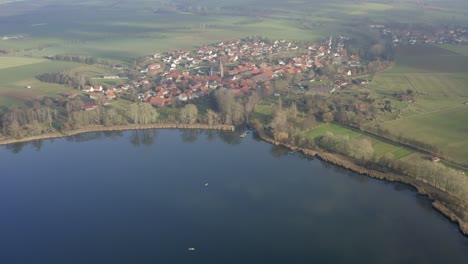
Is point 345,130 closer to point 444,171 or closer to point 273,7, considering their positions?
point 444,171

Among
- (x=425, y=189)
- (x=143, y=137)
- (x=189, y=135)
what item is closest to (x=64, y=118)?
(x=143, y=137)

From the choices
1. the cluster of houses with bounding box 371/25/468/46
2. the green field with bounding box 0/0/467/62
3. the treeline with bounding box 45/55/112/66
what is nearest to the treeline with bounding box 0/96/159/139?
the treeline with bounding box 45/55/112/66

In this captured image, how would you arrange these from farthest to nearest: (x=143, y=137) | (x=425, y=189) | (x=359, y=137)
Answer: (x=143, y=137)
(x=359, y=137)
(x=425, y=189)

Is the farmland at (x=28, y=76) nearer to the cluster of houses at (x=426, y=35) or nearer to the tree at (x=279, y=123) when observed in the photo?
the tree at (x=279, y=123)

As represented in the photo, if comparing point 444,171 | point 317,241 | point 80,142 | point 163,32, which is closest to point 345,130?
point 444,171

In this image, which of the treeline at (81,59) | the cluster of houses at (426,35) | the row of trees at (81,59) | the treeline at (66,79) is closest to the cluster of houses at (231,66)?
the treeline at (66,79)

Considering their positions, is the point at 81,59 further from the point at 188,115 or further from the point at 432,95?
the point at 432,95
